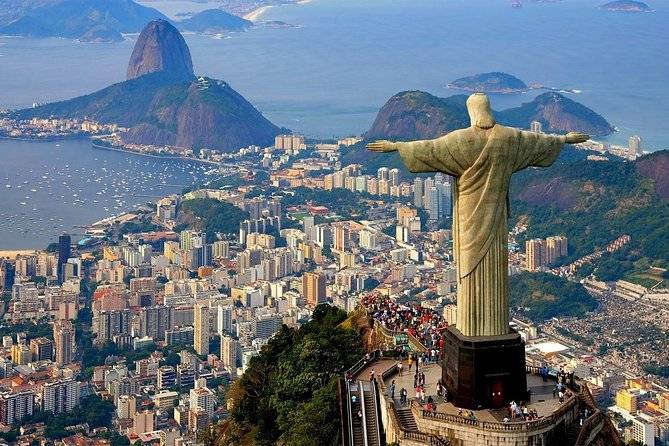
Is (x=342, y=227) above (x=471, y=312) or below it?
below

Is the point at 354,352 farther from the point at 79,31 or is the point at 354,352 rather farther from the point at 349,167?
the point at 79,31

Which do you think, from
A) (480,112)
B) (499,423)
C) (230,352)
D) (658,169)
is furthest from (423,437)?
(658,169)

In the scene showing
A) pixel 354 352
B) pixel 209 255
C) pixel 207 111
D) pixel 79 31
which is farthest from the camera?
pixel 79 31

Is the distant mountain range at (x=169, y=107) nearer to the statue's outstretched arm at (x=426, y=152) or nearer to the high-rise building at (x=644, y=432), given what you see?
the high-rise building at (x=644, y=432)

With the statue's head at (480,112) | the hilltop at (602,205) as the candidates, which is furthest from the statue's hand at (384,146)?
the hilltop at (602,205)

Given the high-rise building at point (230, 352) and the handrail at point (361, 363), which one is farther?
the high-rise building at point (230, 352)

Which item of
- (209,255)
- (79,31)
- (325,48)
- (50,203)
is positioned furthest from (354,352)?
(79,31)
